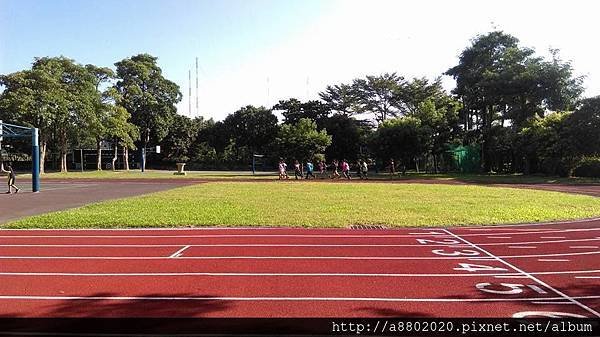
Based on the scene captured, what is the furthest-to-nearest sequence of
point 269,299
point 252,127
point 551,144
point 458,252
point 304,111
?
point 252,127, point 304,111, point 551,144, point 458,252, point 269,299

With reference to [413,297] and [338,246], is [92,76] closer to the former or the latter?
[338,246]

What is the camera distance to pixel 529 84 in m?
44.7

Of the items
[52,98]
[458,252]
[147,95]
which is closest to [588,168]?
[458,252]

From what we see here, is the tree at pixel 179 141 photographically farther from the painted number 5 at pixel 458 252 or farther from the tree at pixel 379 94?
the painted number 5 at pixel 458 252

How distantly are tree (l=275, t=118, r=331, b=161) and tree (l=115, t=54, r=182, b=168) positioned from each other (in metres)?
19.0

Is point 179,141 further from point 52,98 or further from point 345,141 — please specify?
point 52,98

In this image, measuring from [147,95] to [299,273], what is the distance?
63206 mm

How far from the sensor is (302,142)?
56.8m

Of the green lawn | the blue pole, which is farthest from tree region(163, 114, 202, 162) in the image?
the green lawn

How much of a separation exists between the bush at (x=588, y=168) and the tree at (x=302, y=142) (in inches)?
978

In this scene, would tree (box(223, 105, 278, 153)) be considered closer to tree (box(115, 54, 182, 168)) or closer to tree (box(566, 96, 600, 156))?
tree (box(115, 54, 182, 168))

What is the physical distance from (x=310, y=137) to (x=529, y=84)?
863 inches

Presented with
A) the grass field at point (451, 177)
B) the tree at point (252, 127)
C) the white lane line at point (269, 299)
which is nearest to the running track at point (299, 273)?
the white lane line at point (269, 299)

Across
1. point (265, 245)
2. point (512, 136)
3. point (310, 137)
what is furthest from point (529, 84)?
point (265, 245)
